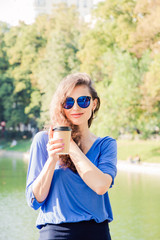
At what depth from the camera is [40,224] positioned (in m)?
2.34

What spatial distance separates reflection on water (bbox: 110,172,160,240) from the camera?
28.2ft

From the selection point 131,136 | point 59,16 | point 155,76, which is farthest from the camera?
point 59,16

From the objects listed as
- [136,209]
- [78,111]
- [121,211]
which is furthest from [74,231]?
[136,209]

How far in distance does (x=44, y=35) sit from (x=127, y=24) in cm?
2022

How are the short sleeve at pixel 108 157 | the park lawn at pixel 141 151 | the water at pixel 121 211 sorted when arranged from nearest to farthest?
1. the short sleeve at pixel 108 157
2. the water at pixel 121 211
3. the park lawn at pixel 141 151

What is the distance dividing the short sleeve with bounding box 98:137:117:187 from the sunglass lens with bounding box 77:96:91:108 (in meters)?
0.22

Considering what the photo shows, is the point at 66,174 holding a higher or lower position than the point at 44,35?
lower

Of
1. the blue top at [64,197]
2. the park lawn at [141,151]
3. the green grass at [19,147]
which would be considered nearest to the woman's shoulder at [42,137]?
the blue top at [64,197]

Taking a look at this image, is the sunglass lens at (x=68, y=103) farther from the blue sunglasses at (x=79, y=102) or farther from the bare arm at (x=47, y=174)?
the bare arm at (x=47, y=174)

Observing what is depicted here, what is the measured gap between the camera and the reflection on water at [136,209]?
28.2 ft

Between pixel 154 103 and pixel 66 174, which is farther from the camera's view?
pixel 154 103

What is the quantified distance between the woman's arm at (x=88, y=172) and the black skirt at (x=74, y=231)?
18 centimetres

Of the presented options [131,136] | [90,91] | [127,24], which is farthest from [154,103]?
[90,91]

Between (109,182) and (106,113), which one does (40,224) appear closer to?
(109,182)
